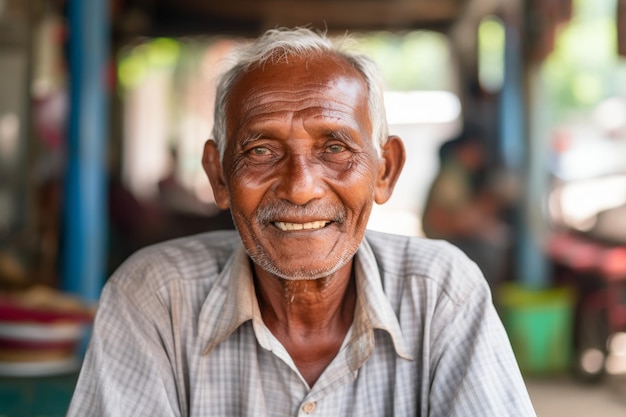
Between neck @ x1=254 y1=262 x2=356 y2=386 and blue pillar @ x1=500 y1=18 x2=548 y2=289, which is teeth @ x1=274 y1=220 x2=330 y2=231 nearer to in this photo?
neck @ x1=254 y1=262 x2=356 y2=386

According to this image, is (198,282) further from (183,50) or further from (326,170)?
(183,50)

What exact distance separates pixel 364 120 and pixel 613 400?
401cm

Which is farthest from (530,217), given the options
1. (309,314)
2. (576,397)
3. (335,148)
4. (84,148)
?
(335,148)

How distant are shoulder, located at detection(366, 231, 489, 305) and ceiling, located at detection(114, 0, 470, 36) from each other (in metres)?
6.93

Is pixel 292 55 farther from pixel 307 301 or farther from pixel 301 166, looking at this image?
pixel 307 301

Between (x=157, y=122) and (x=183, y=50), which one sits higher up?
(x=183, y=50)

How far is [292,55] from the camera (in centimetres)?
182

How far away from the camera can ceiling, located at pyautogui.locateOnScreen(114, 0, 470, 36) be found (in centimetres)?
883

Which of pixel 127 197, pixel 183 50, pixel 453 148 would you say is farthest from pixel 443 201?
pixel 183 50

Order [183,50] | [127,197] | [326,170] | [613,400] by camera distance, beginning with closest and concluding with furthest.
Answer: [326,170], [613,400], [127,197], [183,50]

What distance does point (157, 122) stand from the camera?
12.3 meters

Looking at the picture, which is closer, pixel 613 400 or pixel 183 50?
pixel 613 400

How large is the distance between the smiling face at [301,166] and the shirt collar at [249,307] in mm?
142

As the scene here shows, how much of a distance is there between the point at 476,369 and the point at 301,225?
510 mm
